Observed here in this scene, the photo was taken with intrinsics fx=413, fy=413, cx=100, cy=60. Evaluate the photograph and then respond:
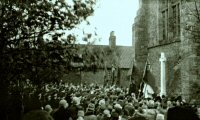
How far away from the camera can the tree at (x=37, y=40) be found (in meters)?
8.75

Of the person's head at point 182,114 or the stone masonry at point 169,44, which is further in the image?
the stone masonry at point 169,44

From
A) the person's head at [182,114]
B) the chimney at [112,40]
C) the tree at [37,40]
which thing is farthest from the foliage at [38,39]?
the chimney at [112,40]

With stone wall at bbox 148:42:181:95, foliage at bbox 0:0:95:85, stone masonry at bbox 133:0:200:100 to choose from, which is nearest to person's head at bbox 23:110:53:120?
foliage at bbox 0:0:95:85

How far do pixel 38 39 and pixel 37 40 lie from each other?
3cm

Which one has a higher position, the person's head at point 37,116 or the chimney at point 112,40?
the chimney at point 112,40

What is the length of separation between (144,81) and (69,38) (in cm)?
1759

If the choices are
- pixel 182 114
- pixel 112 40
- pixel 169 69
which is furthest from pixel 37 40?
pixel 112 40

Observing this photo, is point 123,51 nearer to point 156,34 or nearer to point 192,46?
point 156,34

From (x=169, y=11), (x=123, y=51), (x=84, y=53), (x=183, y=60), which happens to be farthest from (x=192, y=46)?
(x=123, y=51)

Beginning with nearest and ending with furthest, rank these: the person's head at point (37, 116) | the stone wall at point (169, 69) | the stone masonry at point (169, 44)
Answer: the person's head at point (37, 116)
the stone masonry at point (169, 44)
the stone wall at point (169, 69)

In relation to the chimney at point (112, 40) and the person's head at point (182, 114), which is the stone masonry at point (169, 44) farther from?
the chimney at point (112, 40)

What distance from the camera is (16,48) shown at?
30.7 feet

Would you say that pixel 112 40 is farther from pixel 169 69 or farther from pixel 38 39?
pixel 38 39

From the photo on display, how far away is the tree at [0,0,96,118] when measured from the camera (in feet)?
28.7
